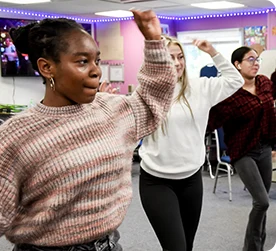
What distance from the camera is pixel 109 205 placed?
1.34 meters

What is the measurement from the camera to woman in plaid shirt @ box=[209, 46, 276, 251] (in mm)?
3107

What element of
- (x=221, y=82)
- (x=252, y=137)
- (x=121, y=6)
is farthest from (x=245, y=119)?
(x=121, y=6)

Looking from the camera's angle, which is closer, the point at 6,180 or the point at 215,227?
the point at 6,180

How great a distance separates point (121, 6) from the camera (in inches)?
268

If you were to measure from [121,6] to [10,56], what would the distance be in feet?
6.31

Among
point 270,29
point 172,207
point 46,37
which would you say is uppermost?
point 46,37

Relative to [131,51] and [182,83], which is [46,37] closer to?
[182,83]

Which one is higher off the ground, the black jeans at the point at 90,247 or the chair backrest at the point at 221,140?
the black jeans at the point at 90,247

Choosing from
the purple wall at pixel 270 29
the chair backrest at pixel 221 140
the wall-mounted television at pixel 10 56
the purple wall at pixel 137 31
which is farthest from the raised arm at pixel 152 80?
the purple wall at pixel 137 31

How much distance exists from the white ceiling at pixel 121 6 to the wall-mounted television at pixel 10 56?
0.94ft

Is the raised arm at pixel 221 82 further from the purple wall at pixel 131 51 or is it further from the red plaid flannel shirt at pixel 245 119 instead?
the purple wall at pixel 131 51

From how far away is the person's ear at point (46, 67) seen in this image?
1.28 metres

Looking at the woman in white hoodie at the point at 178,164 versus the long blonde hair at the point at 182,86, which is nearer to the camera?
the woman in white hoodie at the point at 178,164

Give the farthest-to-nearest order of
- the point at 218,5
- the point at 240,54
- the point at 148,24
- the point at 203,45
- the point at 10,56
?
1. the point at 10,56
2. the point at 218,5
3. the point at 240,54
4. the point at 203,45
5. the point at 148,24
